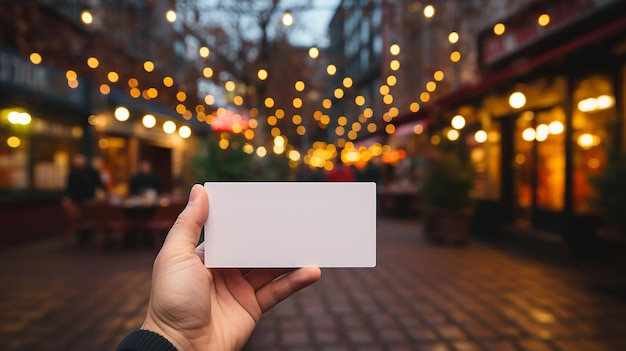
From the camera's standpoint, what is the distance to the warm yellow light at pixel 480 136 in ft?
35.7

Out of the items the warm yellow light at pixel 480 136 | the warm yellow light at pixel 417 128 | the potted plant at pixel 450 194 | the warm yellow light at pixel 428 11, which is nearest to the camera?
the warm yellow light at pixel 428 11

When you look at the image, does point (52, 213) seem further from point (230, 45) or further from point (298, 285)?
point (298, 285)

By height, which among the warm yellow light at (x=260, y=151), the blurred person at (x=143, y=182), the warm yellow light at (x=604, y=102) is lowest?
the blurred person at (x=143, y=182)

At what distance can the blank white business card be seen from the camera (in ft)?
4.28

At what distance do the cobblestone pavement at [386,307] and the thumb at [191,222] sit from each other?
8.81 ft

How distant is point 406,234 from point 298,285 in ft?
31.1

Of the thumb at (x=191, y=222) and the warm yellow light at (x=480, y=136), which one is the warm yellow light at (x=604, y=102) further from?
the thumb at (x=191, y=222)

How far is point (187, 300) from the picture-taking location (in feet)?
4.55

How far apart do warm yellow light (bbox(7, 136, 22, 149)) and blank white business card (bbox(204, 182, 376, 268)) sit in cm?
961

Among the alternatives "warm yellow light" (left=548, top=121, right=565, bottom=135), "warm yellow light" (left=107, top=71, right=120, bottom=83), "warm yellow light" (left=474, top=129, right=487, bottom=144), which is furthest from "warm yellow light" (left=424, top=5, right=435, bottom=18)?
"warm yellow light" (left=107, top=71, right=120, bottom=83)

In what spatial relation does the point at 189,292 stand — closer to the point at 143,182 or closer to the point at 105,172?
the point at 143,182

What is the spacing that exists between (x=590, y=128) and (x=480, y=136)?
372 centimetres

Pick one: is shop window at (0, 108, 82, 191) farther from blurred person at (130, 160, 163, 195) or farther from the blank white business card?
the blank white business card

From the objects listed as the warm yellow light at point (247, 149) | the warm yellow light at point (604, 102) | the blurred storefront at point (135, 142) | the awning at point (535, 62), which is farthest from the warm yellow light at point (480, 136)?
the warm yellow light at point (247, 149)
